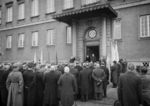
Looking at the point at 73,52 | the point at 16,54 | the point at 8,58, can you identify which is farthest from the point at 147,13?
the point at 8,58

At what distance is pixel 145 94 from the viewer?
552cm

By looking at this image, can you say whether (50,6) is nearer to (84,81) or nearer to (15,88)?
(84,81)

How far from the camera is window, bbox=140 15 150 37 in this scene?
14963mm

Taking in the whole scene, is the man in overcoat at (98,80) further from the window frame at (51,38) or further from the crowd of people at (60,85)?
the window frame at (51,38)

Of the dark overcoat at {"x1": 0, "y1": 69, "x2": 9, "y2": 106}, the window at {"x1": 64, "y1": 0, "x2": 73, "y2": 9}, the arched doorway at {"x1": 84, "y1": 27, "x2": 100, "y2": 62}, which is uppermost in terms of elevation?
the window at {"x1": 64, "y1": 0, "x2": 73, "y2": 9}

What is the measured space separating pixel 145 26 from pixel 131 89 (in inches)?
430

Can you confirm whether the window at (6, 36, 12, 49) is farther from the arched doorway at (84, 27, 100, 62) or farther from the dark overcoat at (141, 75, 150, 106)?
the dark overcoat at (141, 75, 150, 106)

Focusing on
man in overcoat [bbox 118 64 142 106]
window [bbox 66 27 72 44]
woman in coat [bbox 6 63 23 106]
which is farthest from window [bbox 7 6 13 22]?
man in overcoat [bbox 118 64 142 106]

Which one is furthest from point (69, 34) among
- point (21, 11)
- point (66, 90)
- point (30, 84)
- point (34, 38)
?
point (66, 90)

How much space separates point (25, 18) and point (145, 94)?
71.2 feet

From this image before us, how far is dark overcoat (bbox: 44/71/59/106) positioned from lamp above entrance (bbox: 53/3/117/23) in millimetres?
8819

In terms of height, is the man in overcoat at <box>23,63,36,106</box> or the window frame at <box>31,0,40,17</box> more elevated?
the window frame at <box>31,0,40,17</box>

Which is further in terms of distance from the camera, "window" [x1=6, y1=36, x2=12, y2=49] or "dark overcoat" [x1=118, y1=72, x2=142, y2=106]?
"window" [x1=6, y1=36, x2=12, y2=49]

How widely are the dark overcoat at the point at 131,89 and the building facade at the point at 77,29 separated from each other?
8.02m
